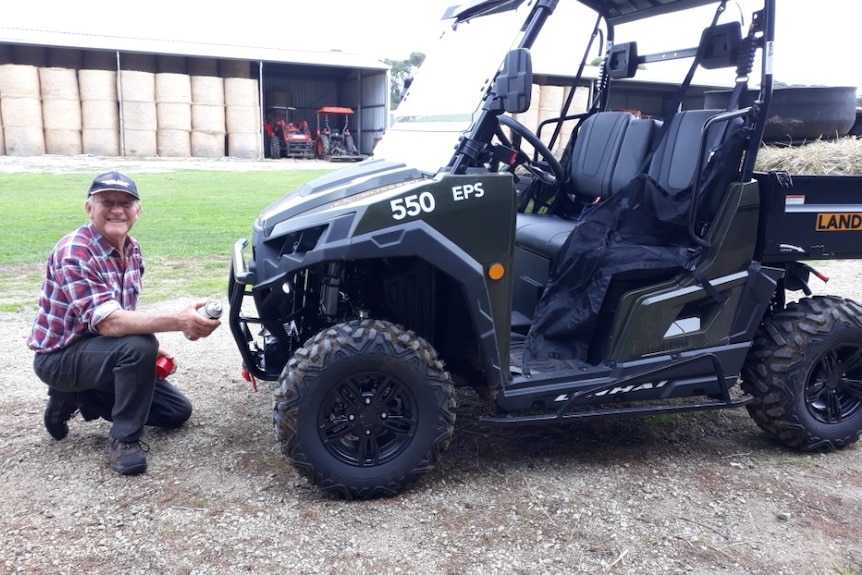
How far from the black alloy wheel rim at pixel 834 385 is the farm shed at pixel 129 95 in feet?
77.9

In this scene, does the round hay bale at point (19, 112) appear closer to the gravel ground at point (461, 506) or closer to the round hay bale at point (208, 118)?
the round hay bale at point (208, 118)

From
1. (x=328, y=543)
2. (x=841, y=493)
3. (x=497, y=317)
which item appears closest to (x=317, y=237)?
(x=497, y=317)

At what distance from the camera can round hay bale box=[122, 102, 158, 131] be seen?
24.5 metres

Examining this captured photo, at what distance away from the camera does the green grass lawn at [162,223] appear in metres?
7.47

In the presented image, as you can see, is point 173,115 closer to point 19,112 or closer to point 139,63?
point 139,63


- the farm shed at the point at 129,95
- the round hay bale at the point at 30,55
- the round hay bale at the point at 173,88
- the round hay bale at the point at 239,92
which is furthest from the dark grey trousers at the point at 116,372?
the round hay bale at the point at 30,55

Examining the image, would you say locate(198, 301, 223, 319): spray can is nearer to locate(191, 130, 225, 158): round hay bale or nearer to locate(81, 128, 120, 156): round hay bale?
locate(81, 128, 120, 156): round hay bale

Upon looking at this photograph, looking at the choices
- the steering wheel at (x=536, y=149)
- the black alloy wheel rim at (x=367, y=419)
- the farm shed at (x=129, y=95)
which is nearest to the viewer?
the black alloy wheel rim at (x=367, y=419)

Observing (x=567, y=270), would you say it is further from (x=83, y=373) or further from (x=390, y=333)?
(x=83, y=373)

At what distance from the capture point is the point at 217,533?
10.3 ft

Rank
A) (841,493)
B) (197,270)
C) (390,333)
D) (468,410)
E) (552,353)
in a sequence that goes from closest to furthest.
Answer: (390,333)
(841,493)
(552,353)
(468,410)
(197,270)

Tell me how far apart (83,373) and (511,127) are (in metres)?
2.29

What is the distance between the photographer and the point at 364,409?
11.1 feet

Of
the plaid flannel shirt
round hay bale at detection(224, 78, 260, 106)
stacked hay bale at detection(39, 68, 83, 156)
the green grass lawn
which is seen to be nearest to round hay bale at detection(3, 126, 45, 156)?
stacked hay bale at detection(39, 68, 83, 156)
